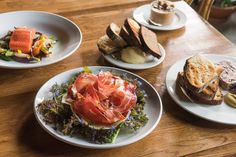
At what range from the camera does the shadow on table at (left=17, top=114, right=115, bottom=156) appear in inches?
36.8

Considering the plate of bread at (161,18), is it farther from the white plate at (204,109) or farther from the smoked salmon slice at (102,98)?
the smoked salmon slice at (102,98)

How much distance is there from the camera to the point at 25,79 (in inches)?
46.9

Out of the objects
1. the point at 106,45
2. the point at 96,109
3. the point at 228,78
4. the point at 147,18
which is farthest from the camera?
the point at 147,18

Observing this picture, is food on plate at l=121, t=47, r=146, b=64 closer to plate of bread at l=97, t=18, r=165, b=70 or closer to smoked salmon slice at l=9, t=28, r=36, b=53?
plate of bread at l=97, t=18, r=165, b=70

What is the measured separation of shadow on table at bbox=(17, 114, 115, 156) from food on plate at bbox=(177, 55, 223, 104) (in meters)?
0.36

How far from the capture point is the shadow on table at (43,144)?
935 mm

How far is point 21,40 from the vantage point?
1250mm

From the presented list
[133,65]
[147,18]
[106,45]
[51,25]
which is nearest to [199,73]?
[133,65]

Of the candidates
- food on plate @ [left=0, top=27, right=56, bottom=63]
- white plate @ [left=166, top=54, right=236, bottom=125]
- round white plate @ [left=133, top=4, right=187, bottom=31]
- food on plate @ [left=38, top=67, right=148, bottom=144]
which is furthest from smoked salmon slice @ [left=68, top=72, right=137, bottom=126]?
round white plate @ [left=133, top=4, right=187, bottom=31]

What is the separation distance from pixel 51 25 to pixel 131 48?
15.0 inches

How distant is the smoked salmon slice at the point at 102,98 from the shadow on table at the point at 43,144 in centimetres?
9

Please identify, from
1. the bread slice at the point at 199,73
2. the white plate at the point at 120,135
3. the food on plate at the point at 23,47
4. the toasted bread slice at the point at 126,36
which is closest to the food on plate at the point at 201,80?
the bread slice at the point at 199,73

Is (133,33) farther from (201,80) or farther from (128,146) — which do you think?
(128,146)

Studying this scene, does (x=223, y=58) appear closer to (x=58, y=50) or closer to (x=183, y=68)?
(x=183, y=68)
